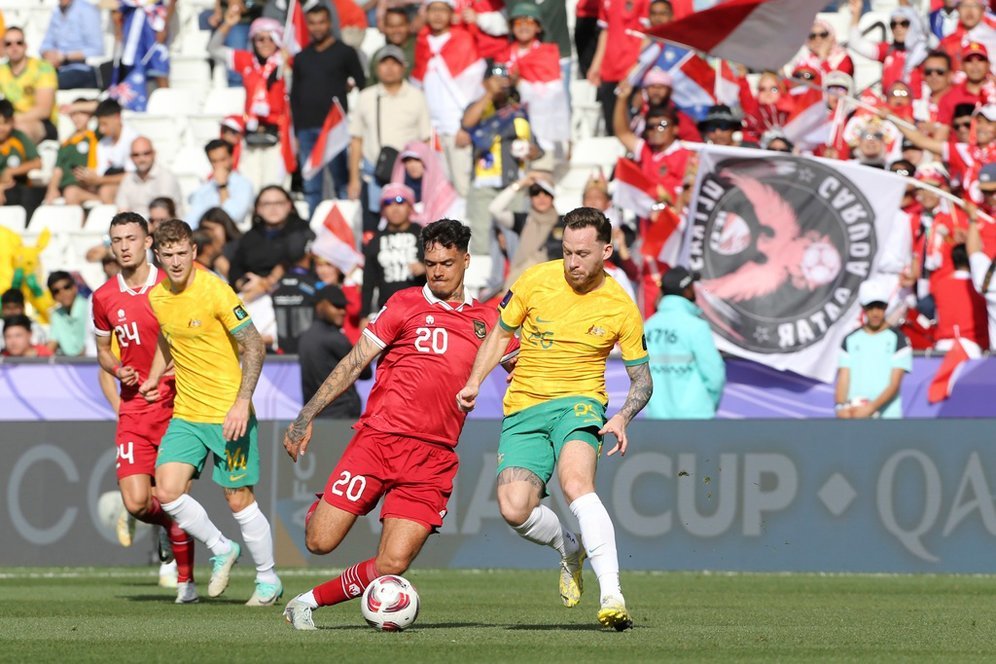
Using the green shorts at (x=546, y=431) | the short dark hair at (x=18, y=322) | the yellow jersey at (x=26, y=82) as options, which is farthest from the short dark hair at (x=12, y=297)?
the green shorts at (x=546, y=431)

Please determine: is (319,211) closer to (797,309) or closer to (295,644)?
(797,309)

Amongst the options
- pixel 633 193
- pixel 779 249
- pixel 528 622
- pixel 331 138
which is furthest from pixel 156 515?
pixel 331 138

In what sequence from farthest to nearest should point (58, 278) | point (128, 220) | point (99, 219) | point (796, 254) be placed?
point (99, 219)
point (58, 278)
point (796, 254)
point (128, 220)

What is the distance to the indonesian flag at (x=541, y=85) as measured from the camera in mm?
20516

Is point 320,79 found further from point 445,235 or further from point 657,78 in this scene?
point 445,235

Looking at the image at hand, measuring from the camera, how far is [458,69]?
21250 millimetres

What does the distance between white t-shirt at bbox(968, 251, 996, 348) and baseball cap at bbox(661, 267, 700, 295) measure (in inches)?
99.1

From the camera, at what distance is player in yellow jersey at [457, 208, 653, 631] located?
10305 mm

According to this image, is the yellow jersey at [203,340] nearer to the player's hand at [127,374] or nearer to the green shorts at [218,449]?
the green shorts at [218,449]

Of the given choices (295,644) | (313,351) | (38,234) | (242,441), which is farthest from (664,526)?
(38,234)

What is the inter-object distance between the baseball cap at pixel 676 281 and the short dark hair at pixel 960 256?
8.07ft

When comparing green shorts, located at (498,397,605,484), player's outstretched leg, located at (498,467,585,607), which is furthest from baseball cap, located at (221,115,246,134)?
green shorts, located at (498,397,605,484)

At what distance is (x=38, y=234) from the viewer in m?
22.9

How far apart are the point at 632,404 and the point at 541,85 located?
10.7 metres
